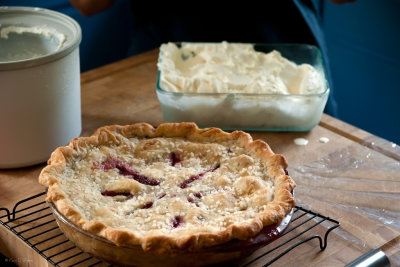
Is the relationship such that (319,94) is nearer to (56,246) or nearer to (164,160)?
(164,160)

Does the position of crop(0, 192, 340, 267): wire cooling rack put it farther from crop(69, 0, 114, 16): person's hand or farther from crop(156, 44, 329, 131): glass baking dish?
crop(69, 0, 114, 16): person's hand

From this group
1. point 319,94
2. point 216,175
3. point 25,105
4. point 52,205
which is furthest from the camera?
point 319,94

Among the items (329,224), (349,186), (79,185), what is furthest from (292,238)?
(79,185)

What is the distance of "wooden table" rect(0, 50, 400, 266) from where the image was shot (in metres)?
1.32

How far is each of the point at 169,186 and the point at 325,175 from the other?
1.43ft

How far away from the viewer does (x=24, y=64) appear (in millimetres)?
1433

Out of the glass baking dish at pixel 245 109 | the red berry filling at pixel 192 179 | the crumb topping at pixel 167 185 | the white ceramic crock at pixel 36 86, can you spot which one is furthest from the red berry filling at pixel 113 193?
the glass baking dish at pixel 245 109

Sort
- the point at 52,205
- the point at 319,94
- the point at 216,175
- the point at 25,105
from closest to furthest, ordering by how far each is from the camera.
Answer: the point at 52,205, the point at 216,175, the point at 25,105, the point at 319,94

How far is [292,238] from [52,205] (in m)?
0.48

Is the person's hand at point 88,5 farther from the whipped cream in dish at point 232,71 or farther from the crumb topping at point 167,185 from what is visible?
the crumb topping at point 167,185

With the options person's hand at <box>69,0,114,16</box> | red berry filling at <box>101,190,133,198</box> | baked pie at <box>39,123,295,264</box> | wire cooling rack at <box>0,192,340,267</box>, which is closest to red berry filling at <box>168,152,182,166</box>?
baked pie at <box>39,123,295,264</box>

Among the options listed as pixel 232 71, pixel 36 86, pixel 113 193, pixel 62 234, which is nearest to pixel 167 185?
pixel 113 193

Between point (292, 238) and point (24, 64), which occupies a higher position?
point (24, 64)

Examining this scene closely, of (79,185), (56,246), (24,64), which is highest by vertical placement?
(24,64)
